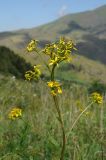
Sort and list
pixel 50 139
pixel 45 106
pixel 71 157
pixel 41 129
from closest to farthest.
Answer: pixel 71 157 → pixel 50 139 → pixel 41 129 → pixel 45 106

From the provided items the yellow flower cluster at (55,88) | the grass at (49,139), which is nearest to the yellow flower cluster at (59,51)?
the yellow flower cluster at (55,88)

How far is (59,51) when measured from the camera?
10.6 feet

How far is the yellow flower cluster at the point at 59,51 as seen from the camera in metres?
3.19

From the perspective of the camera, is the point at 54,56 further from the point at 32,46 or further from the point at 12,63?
the point at 12,63

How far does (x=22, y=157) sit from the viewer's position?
15.7ft

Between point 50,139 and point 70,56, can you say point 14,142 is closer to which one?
point 50,139

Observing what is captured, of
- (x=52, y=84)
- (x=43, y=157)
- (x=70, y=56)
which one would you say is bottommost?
Answer: (x=43, y=157)

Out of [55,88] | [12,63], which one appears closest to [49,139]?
[55,88]

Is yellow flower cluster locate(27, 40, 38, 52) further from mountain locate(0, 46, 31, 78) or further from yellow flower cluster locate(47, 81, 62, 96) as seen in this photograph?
mountain locate(0, 46, 31, 78)

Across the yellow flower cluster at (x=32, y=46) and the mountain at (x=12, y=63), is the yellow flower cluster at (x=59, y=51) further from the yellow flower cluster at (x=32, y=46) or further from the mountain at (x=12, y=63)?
the mountain at (x=12, y=63)

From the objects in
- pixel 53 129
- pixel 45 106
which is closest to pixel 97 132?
pixel 53 129

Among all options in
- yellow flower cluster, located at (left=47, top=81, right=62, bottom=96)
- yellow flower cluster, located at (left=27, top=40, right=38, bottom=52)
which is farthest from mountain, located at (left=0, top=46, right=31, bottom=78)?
yellow flower cluster, located at (left=47, top=81, right=62, bottom=96)

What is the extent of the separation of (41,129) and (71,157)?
1.84 metres

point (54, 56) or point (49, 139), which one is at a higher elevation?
point (54, 56)
